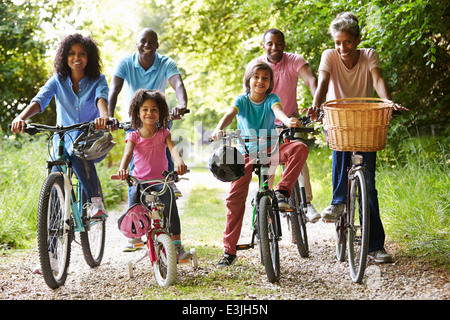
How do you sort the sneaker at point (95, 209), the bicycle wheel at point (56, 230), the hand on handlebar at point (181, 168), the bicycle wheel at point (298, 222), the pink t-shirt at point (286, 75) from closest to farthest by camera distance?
the bicycle wheel at point (56, 230), the hand on handlebar at point (181, 168), the sneaker at point (95, 209), the bicycle wheel at point (298, 222), the pink t-shirt at point (286, 75)

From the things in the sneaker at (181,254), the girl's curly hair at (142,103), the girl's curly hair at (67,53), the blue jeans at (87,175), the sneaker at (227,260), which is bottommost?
the sneaker at (227,260)

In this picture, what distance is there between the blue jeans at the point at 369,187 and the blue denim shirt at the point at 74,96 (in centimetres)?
214

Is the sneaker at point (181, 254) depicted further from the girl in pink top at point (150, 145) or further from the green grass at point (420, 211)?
the green grass at point (420, 211)

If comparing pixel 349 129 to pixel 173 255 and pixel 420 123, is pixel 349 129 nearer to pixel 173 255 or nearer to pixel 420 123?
pixel 173 255

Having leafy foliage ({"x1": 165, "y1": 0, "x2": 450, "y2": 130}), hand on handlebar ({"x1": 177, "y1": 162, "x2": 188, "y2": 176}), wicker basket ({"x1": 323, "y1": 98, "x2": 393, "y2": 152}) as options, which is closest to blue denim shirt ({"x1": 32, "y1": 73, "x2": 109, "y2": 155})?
hand on handlebar ({"x1": 177, "y1": 162, "x2": 188, "y2": 176})

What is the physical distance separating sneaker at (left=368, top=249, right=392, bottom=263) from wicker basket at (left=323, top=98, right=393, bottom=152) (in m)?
1.13

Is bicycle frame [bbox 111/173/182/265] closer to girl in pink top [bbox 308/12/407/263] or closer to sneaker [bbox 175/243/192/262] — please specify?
sneaker [bbox 175/243/192/262]

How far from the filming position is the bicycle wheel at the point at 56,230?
12.9 feet

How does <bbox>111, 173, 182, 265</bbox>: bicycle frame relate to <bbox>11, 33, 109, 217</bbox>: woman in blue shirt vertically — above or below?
below

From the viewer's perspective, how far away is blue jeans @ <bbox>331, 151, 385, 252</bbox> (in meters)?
4.43

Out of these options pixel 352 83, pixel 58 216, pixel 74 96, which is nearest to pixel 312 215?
pixel 352 83

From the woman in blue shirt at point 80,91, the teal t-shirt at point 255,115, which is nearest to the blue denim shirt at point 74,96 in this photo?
the woman in blue shirt at point 80,91

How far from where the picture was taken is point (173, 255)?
401 cm
